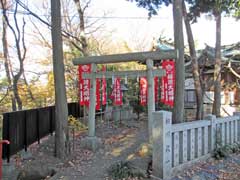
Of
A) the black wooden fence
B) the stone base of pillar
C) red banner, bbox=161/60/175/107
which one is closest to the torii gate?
the stone base of pillar

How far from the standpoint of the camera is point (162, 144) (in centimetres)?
600

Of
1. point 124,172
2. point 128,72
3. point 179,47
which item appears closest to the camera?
point 124,172

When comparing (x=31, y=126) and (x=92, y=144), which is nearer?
(x=31, y=126)

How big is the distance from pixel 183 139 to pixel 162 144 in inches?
38.5

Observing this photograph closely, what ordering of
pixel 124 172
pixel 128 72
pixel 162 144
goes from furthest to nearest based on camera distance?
pixel 128 72, pixel 124 172, pixel 162 144

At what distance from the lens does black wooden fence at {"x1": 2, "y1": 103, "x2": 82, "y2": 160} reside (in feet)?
24.4

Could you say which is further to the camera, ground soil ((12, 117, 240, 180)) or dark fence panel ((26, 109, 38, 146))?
dark fence panel ((26, 109, 38, 146))

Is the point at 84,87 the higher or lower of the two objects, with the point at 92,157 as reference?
higher

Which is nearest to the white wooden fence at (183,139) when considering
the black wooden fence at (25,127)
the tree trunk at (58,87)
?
the tree trunk at (58,87)

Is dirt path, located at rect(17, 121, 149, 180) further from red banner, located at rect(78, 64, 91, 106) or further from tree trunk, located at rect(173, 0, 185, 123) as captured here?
tree trunk, located at rect(173, 0, 185, 123)

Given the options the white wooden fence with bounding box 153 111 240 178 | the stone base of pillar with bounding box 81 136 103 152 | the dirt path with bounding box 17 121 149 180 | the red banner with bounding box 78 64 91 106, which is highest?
the red banner with bounding box 78 64 91 106

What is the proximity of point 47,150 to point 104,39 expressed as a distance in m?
18.1

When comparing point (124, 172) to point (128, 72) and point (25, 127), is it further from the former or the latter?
point (128, 72)

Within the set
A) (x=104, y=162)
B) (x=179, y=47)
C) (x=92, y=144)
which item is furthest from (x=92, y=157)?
(x=179, y=47)
